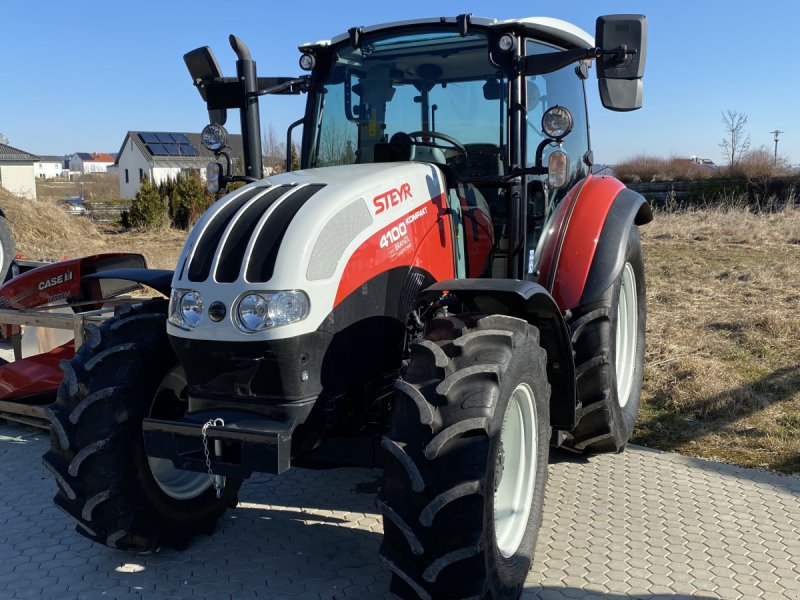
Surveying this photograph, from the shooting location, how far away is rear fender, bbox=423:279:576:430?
3.07 meters

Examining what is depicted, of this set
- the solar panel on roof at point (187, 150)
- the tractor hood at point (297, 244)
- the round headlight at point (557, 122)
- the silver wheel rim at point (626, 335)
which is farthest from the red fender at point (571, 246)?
the solar panel on roof at point (187, 150)

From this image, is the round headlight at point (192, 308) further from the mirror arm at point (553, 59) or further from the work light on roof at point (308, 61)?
the mirror arm at point (553, 59)

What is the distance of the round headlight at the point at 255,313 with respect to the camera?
278 centimetres

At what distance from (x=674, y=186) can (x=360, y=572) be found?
66.5ft

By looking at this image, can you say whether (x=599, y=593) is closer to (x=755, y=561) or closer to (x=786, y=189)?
(x=755, y=561)

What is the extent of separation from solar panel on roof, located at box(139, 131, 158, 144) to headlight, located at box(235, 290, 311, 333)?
A: 54.4 m

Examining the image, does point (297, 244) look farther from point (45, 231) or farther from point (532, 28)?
point (45, 231)

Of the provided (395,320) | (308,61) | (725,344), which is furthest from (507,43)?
(725,344)

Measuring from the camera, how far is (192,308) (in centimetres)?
290

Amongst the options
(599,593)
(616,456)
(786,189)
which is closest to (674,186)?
(786,189)

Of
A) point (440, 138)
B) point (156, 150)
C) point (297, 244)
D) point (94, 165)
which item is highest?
point (94, 165)

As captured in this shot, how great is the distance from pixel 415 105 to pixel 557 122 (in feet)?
2.97

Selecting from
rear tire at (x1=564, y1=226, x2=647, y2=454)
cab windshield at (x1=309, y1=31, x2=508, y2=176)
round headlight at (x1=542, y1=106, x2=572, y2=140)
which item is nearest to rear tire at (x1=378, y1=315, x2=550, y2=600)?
round headlight at (x1=542, y1=106, x2=572, y2=140)

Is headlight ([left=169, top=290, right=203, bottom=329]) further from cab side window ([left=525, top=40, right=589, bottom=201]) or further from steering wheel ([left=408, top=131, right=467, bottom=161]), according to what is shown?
cab side window ([left=525, top=40, right=589, bottom=201])
